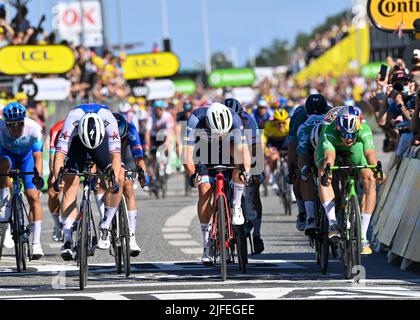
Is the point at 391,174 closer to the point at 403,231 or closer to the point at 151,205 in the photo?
the point at 403,231

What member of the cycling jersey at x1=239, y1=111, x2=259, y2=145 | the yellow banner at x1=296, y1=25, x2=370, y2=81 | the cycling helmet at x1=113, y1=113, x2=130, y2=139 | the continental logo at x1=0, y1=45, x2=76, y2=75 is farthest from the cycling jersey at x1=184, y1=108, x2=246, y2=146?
the yellow banner at x1=296, y1=25, x2=370, y2=81

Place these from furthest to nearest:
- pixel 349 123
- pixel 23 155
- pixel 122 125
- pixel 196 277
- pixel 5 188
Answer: pixel 5 188, pixel 23 155, pixel 122 125, pixel 196 277, pixel 349 123

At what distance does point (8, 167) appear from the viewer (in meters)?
16.4

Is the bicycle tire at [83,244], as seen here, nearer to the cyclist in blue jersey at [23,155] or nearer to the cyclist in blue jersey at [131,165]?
the cyclist in blue jersey at [131,165]

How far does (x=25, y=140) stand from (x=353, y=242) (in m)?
4.07

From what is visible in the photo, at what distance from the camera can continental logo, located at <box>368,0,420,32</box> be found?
782 inches

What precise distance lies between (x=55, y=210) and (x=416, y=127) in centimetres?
443

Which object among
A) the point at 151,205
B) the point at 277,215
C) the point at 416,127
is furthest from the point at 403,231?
the point at 151,205

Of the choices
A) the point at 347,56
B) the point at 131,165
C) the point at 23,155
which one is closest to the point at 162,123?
the point at 23,155

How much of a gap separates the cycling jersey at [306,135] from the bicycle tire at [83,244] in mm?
2611

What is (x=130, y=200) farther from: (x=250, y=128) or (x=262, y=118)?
(x=262, y=118)

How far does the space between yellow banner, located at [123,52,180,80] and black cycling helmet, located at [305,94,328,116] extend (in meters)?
32.2

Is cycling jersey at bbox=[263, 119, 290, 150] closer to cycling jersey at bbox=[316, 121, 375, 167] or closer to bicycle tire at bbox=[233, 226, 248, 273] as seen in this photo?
bicycle tire at bbox=[233, 226, 248, 273]

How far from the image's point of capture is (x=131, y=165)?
1602 centimetres
